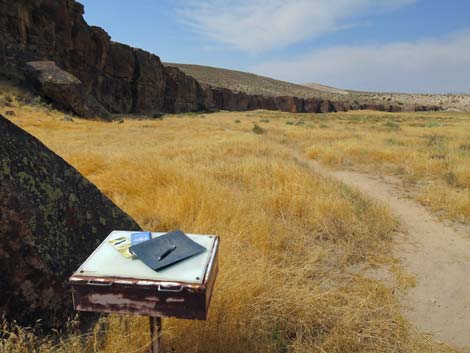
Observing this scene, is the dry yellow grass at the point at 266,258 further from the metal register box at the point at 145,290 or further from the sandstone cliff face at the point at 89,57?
the sandstone cliff face at the point at 89,57

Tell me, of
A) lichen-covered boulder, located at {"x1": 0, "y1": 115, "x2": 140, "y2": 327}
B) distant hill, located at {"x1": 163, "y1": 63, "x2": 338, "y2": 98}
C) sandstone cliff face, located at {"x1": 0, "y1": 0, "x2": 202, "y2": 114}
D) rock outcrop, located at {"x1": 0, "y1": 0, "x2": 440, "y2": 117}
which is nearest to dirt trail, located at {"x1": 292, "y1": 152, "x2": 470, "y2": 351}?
lichen-covered boulder, located at {"x1": 0, "y1": 115, "x2": 140, "y2": 327}

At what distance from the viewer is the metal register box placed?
4.40 feet

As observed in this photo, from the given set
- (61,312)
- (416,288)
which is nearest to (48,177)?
(61,312)

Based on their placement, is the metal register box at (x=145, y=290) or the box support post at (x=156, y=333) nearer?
the metal register box at (x=145, y=290)

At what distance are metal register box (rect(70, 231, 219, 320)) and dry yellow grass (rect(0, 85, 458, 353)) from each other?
0.54 meters

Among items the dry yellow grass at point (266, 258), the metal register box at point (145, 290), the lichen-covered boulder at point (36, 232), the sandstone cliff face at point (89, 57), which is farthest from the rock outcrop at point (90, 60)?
the metal register box at point (145, 290)

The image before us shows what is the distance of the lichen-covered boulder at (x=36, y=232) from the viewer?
6.07 feet

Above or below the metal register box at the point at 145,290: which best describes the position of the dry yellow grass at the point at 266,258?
below

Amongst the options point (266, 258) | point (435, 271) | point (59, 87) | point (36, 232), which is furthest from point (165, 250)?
point (59, 87)

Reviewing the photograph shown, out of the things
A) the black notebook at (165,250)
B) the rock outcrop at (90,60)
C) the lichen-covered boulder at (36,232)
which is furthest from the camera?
the rock outcrop at (90,60)

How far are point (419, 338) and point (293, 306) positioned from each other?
0.96 metres

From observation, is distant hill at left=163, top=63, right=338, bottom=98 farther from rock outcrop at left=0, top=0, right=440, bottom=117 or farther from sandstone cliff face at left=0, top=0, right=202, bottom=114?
sandstone cliff face at left=0, top=0, right=202, bottom=114

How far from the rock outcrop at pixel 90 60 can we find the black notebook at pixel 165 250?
1897cm

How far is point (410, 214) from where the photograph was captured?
5402 mm
